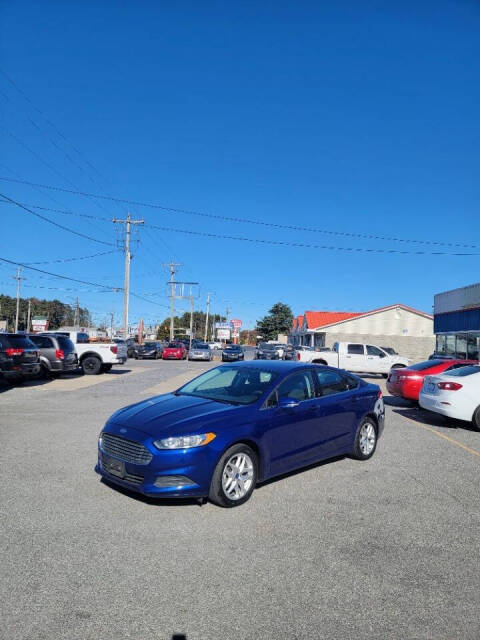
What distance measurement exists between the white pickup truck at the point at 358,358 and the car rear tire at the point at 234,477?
63.1 ft

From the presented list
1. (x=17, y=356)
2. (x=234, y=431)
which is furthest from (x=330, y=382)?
(x=17, y=356)

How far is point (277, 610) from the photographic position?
314cm

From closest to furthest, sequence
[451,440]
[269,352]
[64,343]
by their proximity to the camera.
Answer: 1. [451,440]
2. [64,343]
3. [269,352]

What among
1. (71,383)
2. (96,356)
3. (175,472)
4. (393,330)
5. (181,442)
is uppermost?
(393,330)

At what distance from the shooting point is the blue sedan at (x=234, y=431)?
186 inches

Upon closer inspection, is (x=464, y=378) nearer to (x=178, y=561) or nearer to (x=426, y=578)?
(x=426, y=578)

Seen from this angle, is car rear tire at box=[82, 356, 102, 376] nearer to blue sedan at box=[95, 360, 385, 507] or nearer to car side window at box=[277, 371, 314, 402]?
blue sedan at box=[95, 360, 385, 507]

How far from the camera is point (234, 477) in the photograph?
5.01m

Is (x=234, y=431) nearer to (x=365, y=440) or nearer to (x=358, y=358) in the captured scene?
(x=365, y=440)

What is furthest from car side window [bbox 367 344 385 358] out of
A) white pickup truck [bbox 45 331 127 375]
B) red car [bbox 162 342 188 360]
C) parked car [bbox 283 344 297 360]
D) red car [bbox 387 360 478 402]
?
red car [bbox 162 342 188 360]

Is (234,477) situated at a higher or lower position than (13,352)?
lower

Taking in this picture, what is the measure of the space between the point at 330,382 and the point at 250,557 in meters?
3.25

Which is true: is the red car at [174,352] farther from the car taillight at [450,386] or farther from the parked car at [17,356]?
the car taillight at [450,386]

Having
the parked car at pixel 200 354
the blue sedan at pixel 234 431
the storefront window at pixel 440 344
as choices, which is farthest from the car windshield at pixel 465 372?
the parked car at pixel 200 354
